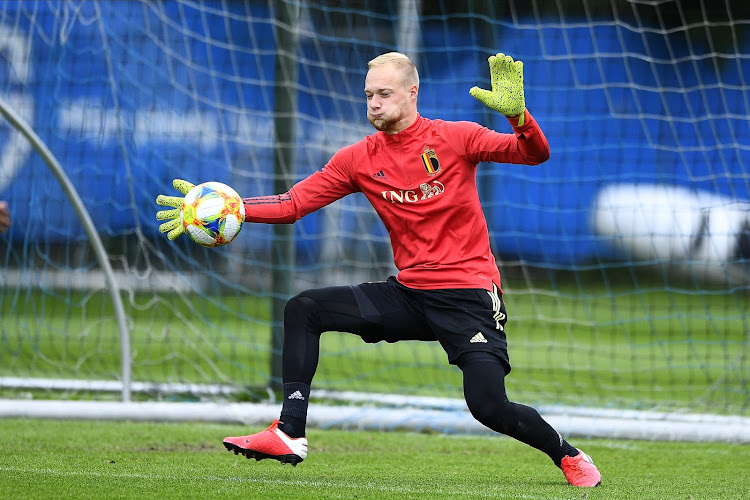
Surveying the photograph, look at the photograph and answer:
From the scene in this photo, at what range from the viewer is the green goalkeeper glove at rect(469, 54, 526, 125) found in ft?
14.2

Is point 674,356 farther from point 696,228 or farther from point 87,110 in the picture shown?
point 87,110

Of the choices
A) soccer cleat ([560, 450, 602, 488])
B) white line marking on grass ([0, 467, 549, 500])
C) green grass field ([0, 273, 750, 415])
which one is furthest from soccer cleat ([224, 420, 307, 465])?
green grass field ([0, 273, 750, 415])

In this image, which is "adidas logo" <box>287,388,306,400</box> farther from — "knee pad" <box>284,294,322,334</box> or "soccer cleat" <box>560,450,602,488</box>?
"soccer cleat" <box>560,450,602,488</box>

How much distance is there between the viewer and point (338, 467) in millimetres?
5352

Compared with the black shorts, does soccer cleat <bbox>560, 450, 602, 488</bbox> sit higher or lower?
lower

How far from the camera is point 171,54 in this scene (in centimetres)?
921

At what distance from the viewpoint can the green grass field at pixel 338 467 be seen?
444 centimetres

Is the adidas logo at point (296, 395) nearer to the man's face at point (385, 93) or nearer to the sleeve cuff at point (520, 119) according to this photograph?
the man's face at point (385, 93)

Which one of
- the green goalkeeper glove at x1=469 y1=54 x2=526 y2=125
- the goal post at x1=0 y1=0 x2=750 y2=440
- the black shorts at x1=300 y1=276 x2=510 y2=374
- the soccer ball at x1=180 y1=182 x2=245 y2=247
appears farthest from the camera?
the goal post at x1=0 y1=0 x2=750 y2=440

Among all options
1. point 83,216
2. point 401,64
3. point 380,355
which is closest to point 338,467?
point 401,64

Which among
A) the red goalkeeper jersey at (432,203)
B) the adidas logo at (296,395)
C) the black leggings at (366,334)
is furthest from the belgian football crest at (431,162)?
the adidas logo at (296,395)

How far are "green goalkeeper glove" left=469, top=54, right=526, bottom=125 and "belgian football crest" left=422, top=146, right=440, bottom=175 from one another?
0.48m

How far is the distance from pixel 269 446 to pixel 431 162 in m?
1.45

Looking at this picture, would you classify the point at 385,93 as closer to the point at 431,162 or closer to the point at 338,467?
the point at 431,162
